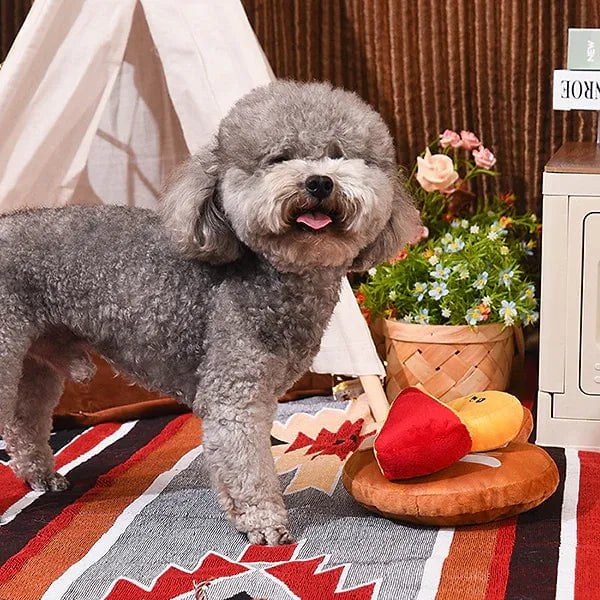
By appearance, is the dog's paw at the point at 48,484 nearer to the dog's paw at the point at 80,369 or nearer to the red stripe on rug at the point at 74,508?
the red stripe on rug at the point at 74,508

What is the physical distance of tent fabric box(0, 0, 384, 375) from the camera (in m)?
2.32

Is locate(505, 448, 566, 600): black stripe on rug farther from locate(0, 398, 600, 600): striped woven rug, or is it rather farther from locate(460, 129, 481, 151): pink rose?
locate(460, 129, 481, 151): pink rose

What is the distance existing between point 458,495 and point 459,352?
0.79 meters

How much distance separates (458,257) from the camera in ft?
8.55

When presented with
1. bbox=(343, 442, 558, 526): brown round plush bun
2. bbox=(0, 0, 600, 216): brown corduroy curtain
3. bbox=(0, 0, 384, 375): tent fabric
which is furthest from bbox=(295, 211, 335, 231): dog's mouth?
bbox=(0, 0, 600, 216): brown corduroy curtain

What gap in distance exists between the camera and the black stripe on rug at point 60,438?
234 centimetres

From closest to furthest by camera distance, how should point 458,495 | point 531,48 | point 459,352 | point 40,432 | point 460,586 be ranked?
point 460,586 < point 458,495 < point 40,432 < point 459,352 < point 531,48

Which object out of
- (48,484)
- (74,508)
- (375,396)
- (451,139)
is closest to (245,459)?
(74,508)

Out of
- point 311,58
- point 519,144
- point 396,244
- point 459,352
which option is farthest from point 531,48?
point 396,244

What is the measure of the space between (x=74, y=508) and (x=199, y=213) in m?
0.68

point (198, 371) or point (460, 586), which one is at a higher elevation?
point (198, 371)

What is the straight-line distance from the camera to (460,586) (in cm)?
164

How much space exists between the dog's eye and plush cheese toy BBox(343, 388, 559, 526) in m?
0.52

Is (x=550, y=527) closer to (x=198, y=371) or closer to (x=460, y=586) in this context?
(x=460, y=586)
